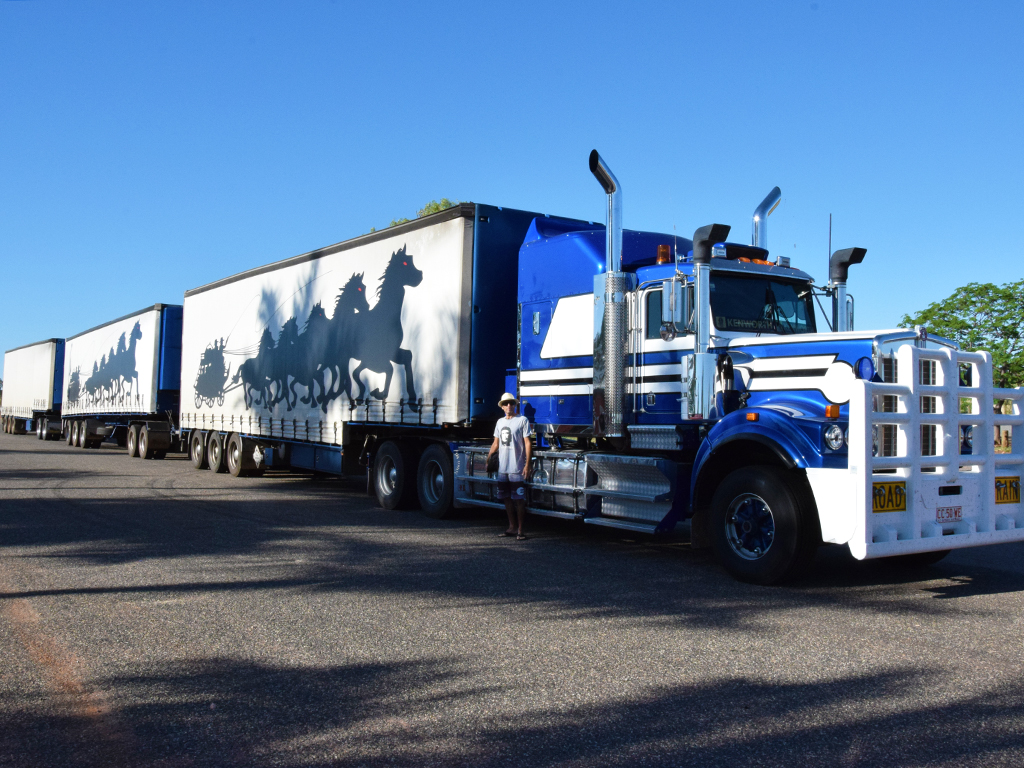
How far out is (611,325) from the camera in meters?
9.31

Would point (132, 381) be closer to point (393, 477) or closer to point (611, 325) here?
point (393, 477)

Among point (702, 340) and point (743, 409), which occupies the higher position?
point (702, 340)

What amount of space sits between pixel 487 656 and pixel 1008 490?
Answer: 17.1 ft

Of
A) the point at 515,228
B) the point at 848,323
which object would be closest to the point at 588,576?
the point at 848,323

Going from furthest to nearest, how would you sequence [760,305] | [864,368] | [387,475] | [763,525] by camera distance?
[387,475], [760,305], [763,525], [864,368]

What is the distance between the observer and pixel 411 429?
13.5m

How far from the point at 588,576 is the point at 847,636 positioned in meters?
2.57

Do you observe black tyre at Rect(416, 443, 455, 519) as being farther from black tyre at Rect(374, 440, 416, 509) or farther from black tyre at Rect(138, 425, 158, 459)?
black tyre at Rect(138, 425, 158, 459)

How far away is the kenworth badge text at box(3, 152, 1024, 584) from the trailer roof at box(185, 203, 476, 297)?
0.05 m

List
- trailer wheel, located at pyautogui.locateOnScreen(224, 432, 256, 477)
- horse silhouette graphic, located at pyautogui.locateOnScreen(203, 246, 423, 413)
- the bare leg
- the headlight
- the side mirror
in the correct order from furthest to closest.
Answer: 1. trailer wheel, located at pyautogui.locateOnScreen(224, 432, 256, 477)
2. horse silhouette graphic, located at pyautogui.locateOnScreen(203, 246, 423, 413)
3. the bare leg
4. the side mirror
5. the headlight

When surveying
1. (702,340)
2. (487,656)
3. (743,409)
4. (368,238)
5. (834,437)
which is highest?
(368,238)

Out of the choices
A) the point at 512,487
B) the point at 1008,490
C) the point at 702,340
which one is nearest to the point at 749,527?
the point at 702,340

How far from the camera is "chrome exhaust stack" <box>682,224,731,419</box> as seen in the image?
831 cm

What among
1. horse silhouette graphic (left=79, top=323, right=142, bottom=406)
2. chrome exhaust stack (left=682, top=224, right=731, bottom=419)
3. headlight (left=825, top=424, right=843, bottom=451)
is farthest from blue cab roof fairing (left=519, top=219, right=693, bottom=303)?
horse silhouette graphic (left=79, top=323, right=142, bottom=406)
